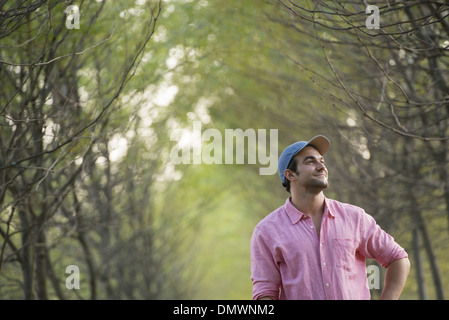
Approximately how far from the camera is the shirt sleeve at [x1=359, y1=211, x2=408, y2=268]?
3.42 metres

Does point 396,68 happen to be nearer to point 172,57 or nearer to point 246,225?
point 172,57

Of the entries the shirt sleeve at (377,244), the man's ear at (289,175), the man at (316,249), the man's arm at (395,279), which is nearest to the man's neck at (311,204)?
the man at (316,249)

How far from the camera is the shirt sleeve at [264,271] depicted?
11.0 ft

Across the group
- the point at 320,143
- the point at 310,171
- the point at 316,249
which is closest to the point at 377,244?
the point at 316,249

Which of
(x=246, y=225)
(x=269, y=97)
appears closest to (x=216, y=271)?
(x=246, y=225)

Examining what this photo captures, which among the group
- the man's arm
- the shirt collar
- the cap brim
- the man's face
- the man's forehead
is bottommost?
the man's arm

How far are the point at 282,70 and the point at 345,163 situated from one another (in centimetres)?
245

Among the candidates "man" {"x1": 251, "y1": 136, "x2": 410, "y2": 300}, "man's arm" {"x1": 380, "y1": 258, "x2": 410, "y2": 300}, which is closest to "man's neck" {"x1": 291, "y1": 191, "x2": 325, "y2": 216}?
"man" {"x1": 251, "y1": 136, "x2": 410, "y2": 300}

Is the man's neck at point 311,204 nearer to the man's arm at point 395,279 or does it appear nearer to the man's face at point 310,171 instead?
the man's face at point 310,171

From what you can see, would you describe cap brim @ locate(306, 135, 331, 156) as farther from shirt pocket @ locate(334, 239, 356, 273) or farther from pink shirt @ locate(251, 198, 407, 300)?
shirt pocket @ locate(334, 239, 356, 273)

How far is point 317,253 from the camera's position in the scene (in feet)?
10.9

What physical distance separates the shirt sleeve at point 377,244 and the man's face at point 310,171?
280mm

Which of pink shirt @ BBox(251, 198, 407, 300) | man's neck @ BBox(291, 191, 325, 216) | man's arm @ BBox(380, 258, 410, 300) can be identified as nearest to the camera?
pink shirt @ BBox(251, 198, 407, 300)

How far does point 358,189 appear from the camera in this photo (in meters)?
10.2
